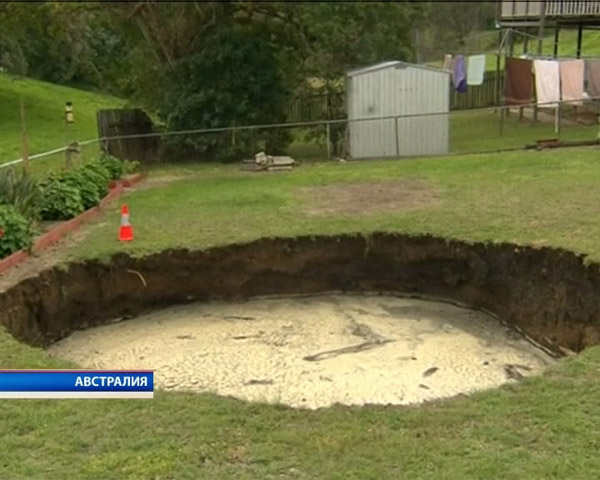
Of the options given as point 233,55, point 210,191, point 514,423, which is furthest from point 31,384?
point 233,55

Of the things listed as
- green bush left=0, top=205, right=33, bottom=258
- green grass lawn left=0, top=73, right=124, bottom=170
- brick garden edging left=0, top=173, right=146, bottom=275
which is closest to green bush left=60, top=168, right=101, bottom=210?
brick garden edging left=0, top=173, right=146, bottom=275

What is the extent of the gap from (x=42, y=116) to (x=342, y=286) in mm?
21039

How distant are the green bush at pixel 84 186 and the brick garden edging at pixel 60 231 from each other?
107mm

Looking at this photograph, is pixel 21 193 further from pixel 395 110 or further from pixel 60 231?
pixel 395 110

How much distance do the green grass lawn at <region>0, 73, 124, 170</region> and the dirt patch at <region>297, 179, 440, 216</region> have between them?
5.38 metres

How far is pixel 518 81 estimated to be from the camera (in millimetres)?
21391

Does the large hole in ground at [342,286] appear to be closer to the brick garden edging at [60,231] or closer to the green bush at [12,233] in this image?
the brick garden edging at [60,231]

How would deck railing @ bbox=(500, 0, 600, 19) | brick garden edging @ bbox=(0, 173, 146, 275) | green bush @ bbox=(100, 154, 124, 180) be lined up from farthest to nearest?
1. deck railing @ bbox=(500, 0, 600, 19)
2. green bush @ bbox=(100, 154, 124, 180)
3. brick garden edging @ bbox=(0, 173, 146, 275)

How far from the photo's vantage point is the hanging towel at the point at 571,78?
18.8 m

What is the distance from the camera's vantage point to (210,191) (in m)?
13.1

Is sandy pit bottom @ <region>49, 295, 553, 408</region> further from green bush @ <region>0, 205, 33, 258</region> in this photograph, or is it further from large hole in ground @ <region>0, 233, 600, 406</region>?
green bush @ <region>0, 205, 33, 258</region>

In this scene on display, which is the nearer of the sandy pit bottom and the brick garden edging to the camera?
the sandy pit bottom

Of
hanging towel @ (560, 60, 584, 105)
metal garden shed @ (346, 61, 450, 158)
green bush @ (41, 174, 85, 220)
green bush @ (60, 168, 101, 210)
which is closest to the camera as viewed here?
green bush @ (41, 174, 85, 220)

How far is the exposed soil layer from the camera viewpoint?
804 centimetres
